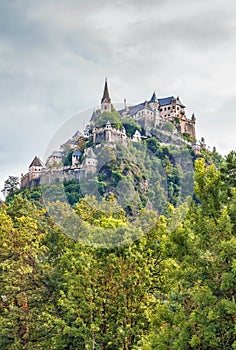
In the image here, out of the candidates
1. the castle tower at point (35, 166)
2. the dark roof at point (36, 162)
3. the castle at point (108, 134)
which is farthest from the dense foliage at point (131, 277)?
the castle tower at point (35, 166)

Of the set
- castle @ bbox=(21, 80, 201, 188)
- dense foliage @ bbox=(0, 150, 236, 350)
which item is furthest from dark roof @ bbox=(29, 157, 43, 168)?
dense foliage @ bbox=(0, 150, 236, 350)

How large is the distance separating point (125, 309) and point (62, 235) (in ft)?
26.6

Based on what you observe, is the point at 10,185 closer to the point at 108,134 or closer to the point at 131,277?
the point at 108,134

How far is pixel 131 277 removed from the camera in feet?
60.1

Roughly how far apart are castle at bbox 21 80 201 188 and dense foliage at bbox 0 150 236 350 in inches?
141

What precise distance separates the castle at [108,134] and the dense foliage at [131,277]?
359 cm

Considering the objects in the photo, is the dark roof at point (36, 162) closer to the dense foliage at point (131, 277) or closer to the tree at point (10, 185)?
the tree at point (10, 185)

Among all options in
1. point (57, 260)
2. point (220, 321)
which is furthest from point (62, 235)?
point (220, 321)

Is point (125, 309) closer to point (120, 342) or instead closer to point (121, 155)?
point (120, 342)

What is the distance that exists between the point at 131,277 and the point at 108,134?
13.0 m

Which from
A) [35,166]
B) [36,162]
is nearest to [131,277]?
[36,162]

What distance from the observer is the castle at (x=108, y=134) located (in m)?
32.8

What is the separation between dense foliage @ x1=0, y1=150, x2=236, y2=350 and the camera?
13.3m

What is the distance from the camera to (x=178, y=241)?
50.0ft
